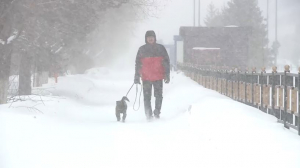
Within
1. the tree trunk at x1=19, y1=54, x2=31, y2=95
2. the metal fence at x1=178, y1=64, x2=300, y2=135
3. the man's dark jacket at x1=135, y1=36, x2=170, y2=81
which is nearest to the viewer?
the metal fence at x1=178, y1=64, x2=300, y2=135

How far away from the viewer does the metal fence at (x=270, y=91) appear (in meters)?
7.40

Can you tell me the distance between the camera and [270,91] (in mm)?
9188

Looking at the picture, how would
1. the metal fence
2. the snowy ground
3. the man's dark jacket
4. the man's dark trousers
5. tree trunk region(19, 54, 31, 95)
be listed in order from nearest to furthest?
the snowy ground → the metal fence → the man's dark jacket → the man's dark trousers → tree trunk region(19, 54, 31, 95)

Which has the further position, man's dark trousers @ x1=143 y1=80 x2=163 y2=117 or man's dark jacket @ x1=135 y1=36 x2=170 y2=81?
man's dark trousers @ x1=143 y1=80 x2=163 y2=117

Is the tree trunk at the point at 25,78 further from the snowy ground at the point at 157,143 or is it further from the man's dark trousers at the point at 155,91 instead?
the snowy ground at the point at 157,143

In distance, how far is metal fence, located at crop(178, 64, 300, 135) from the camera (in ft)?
24.3

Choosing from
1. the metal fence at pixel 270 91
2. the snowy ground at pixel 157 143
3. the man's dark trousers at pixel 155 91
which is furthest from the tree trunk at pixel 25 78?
the snowy ground at pixel 157 143

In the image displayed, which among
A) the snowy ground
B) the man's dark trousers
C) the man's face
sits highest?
the man's face

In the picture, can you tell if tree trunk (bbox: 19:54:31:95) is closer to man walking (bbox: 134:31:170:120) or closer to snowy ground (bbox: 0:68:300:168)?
man walking (bbox: 134:31:170:120)

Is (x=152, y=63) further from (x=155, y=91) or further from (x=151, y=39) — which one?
(x=155, y=91)

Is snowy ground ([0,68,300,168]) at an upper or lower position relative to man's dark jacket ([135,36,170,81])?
lower

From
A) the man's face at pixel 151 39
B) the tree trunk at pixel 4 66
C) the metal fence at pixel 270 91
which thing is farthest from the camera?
the tree trunk at pixel 4 66

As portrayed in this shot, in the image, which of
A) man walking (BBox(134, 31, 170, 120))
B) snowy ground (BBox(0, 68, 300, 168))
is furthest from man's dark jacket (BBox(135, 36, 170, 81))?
snowy ground (BBox(0, 68, 300, 168))

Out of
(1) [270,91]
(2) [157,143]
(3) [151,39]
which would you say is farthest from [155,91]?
(2) [157,143]
